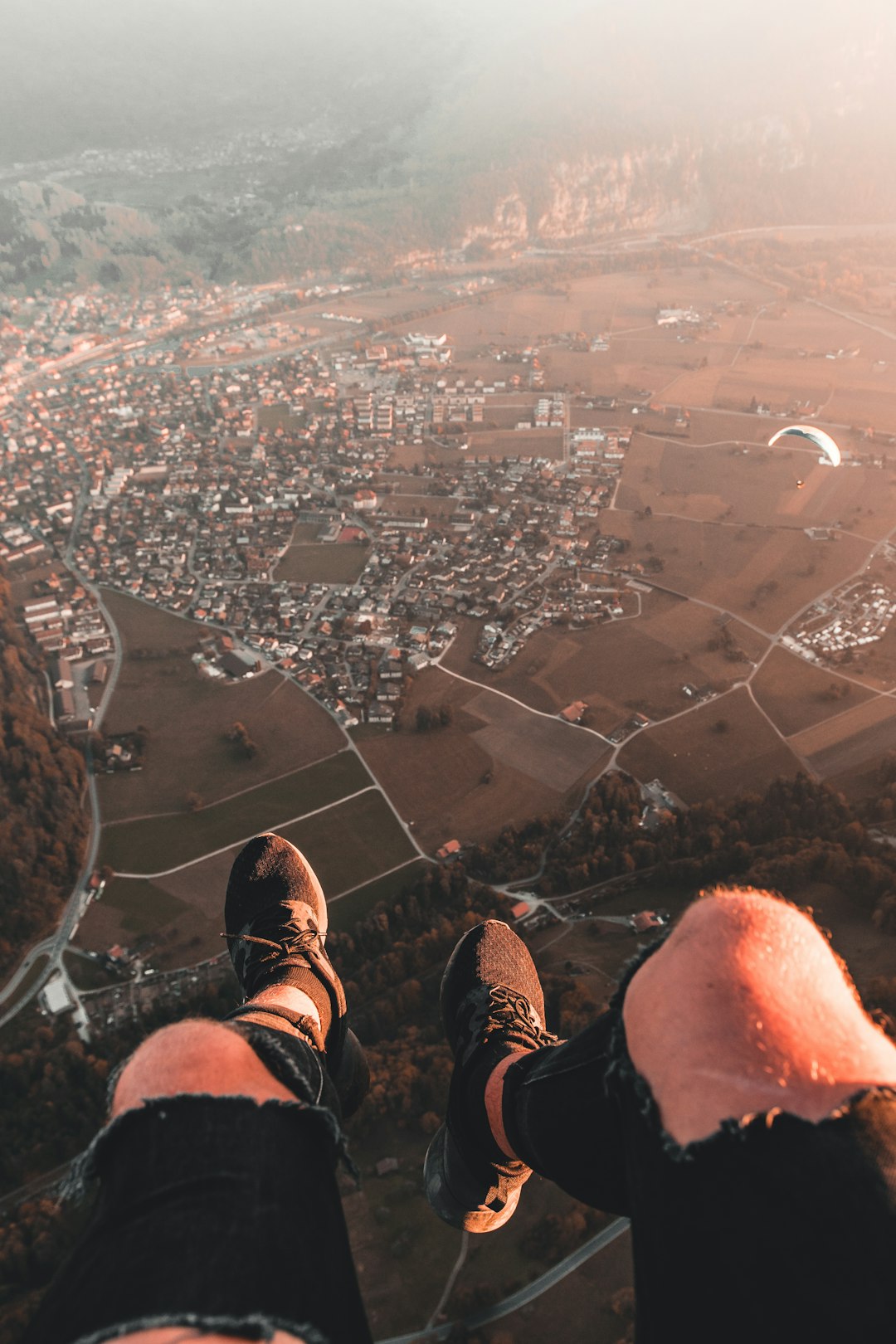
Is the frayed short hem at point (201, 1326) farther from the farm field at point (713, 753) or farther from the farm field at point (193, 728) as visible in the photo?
the farm field at point (193, 728)

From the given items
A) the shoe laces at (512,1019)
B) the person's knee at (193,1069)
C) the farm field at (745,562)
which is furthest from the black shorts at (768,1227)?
the farm field at (745,562)

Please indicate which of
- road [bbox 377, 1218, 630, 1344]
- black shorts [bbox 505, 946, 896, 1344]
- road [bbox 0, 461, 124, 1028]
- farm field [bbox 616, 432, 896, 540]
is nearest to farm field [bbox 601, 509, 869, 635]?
farm field [bbox 616, 432, 896, 540]

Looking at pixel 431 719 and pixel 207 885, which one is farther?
pixel 431 719

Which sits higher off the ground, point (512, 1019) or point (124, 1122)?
point (124, 1122)

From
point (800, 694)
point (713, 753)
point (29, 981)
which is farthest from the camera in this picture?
point (800, 694)

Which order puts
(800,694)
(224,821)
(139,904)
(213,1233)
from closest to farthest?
(213,1233)
(139,904)
(224,821)
(800,694)

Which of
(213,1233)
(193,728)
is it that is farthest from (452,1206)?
(193,728)

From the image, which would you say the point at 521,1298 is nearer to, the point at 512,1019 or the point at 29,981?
the point at 512,1019
